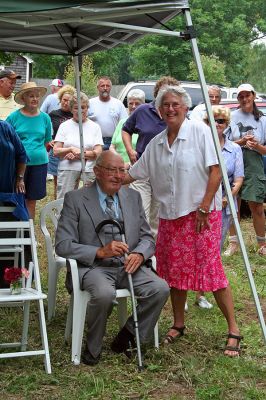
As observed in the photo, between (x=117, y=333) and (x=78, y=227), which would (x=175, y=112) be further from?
(x=117, y=333)

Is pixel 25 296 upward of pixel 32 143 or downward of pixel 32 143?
downward

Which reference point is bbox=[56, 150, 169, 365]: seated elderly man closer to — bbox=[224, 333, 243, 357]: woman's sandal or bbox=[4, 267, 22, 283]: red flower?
bbox=[4, 267, 22, 283]: red flower

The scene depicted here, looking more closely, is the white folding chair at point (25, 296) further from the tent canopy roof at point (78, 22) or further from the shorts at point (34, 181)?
the shorts at point (34, 181)

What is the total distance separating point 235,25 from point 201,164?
46655 mm

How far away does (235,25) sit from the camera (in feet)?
165

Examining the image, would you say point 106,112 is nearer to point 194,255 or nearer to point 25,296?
point 194,255

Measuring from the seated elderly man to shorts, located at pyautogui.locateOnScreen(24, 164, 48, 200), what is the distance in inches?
93.6

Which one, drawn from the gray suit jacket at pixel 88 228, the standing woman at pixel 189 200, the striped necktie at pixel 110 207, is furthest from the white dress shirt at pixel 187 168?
the striped necktie at pixel 110 207

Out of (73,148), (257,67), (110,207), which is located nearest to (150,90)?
(73,148)

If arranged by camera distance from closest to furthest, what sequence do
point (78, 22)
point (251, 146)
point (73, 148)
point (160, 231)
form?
1. point (78, 22)
2. point (160, 231)
3. point (251, 146)
4. point (73, 148)

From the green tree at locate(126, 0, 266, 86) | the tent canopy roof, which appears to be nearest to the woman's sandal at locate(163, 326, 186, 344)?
the tent canopy roof

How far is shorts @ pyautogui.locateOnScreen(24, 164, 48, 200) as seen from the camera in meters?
7.85

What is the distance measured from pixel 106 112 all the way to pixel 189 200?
203 inches

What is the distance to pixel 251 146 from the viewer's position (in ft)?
28.3
